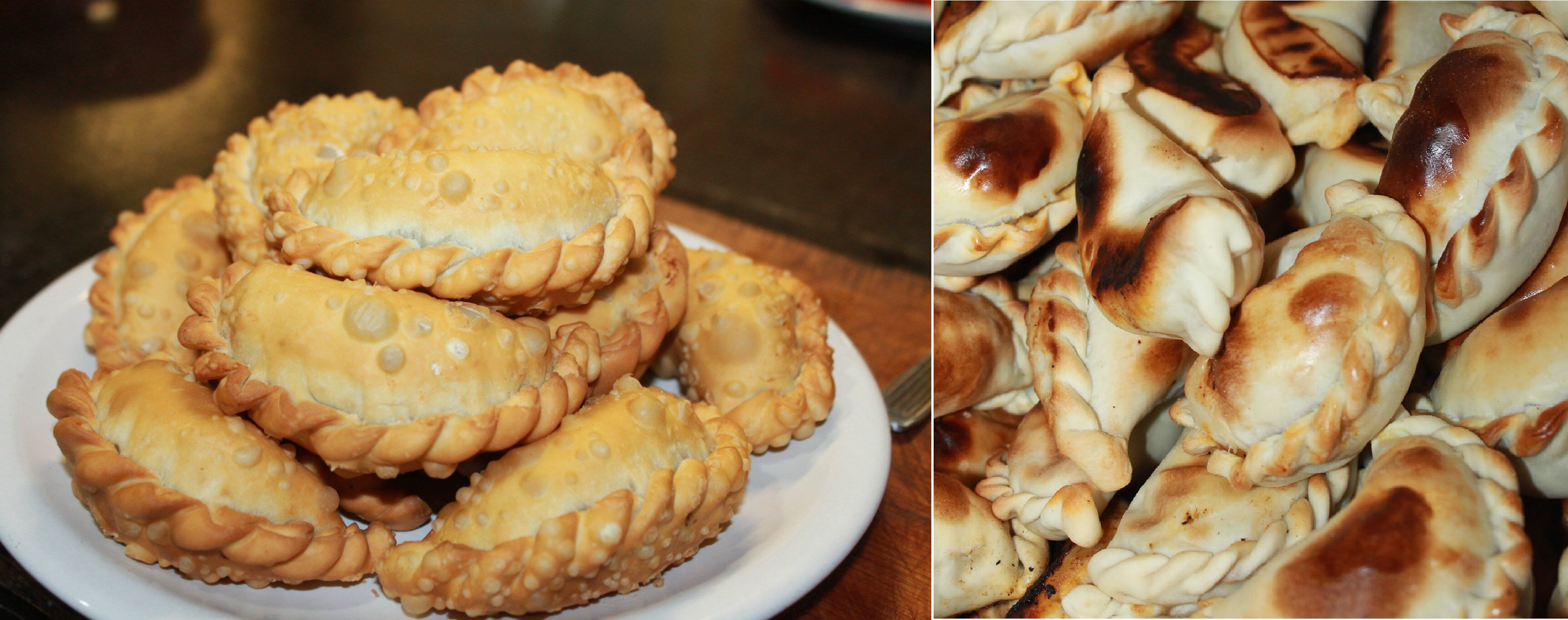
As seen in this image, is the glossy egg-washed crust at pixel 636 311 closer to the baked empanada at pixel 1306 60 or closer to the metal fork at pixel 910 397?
the metal fork at pixel 910 397

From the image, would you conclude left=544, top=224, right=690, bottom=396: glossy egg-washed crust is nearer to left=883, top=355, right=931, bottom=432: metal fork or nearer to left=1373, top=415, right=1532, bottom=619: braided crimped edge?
left=883, top=355, right=931, bottom=432: metal fork

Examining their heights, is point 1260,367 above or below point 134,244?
above

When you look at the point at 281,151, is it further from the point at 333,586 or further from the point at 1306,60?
the point at 1306,60

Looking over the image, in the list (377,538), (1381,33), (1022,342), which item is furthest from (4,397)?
(1381,33)

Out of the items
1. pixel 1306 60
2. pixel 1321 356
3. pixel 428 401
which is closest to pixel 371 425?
pixel 428 401

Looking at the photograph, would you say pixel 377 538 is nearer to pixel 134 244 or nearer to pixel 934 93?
pixel 134 244

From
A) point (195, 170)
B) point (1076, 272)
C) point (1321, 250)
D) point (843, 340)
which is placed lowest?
point (195, 170)
